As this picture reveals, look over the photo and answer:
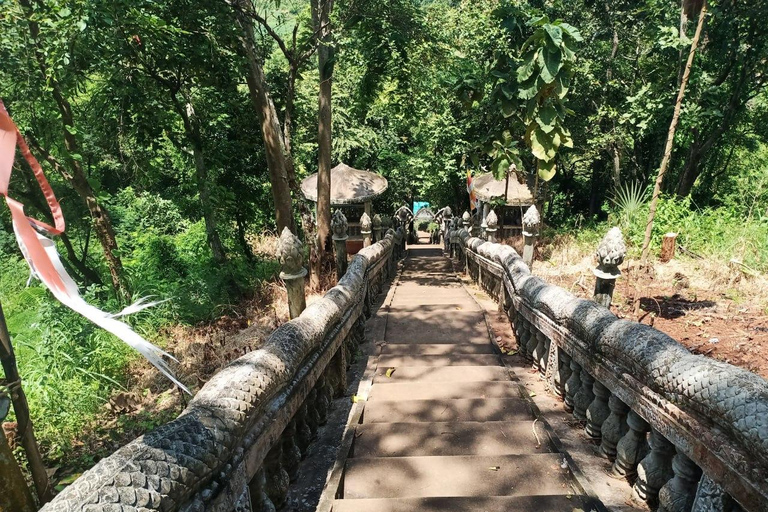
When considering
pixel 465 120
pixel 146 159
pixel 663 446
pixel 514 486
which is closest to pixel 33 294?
pixel 146 159

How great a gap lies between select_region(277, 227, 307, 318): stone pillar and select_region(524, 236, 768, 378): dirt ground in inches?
160

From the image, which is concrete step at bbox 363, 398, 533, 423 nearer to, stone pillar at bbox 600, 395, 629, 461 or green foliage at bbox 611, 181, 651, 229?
stone pillar at bbox 600, 395, 629, 461

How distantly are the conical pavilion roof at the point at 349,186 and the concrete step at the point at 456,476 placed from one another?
10.6 m

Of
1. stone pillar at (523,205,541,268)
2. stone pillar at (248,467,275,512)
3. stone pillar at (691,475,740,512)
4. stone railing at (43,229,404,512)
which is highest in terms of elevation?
stone pillar at (523,205,541,268)

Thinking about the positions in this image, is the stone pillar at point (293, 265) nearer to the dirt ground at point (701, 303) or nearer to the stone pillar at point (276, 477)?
the stone pillar at point (276, 477)

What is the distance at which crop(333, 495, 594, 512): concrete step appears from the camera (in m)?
1.99

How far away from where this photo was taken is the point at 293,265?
3637mm

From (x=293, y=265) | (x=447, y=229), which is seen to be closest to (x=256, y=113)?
(x=293, y=265)

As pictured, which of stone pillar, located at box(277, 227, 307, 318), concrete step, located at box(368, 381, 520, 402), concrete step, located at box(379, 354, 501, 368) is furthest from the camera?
concrete step, located at box(379, 354, 501, 368)

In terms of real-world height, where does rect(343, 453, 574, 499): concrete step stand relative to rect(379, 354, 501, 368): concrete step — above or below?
above

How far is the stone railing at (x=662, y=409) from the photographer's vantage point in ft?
5.02

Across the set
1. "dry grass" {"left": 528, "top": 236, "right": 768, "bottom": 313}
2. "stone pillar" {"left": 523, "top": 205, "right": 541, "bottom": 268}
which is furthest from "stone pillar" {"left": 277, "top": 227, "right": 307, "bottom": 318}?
"stone pillar" {"left": 523, "top": 205, "right": 541, "bottom": 268}

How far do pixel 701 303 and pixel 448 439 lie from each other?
5006 millimetres

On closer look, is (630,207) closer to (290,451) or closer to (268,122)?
(268,122)
